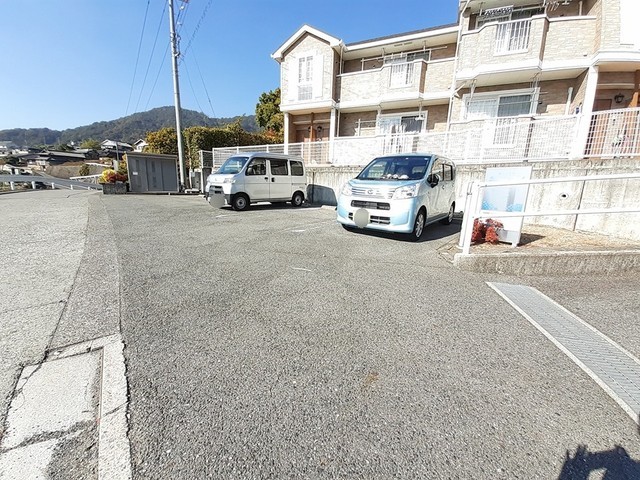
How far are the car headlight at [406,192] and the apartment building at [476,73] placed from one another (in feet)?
16.7

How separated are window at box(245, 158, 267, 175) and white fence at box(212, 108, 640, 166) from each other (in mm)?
3564

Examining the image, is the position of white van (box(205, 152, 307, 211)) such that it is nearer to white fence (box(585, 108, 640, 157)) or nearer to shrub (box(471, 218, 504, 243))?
shrub (box(471, 218, 504, 243))

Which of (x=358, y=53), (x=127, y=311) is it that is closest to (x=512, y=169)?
(x=127, y=311)

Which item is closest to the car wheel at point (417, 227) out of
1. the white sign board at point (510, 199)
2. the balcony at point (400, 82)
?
the white sign board at point (510, 199)

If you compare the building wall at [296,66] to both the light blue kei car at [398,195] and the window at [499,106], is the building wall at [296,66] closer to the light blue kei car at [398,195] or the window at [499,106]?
the window at [499,106]

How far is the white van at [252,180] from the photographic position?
29.0ft

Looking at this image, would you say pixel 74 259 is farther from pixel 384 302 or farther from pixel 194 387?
pixel 384 302

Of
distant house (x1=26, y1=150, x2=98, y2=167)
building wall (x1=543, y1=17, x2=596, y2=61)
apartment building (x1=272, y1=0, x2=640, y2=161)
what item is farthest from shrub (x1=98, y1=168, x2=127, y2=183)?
distant house (x1=26, y1=150, x2=98, y2=167)

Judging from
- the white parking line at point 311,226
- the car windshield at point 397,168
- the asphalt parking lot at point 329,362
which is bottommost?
the asphalt parking lot at point 329,362

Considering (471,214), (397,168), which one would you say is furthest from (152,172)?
(471,214)

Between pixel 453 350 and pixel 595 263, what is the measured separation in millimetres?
3264

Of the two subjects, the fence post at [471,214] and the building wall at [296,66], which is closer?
the fence post at [471,214]

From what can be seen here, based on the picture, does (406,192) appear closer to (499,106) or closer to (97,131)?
(499,106)

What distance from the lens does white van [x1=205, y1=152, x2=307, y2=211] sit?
8.85 metres
